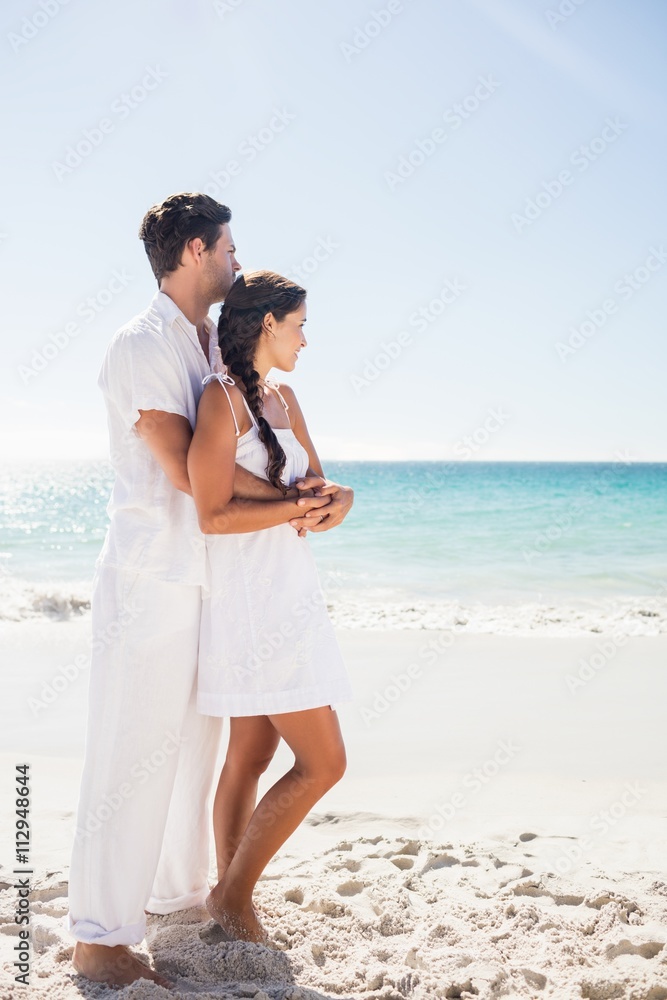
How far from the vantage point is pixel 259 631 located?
2.60 meters

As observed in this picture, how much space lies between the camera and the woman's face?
107 inches

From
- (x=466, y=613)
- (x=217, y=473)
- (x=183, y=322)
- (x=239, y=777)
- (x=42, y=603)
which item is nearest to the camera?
(x=217, y=473)

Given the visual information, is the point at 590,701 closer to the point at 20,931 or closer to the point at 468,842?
the point at 468,842

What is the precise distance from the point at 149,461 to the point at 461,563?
534 inches

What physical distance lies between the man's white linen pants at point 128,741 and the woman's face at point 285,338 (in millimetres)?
857

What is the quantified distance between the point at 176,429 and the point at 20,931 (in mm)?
1904

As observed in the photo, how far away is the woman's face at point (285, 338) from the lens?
2.72 m

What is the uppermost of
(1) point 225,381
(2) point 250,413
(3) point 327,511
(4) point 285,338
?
(4) point 285,338

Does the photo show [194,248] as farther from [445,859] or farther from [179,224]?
[445,859]

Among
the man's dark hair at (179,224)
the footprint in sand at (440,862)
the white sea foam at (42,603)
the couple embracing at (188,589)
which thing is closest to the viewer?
the couple embracing at (188,589)

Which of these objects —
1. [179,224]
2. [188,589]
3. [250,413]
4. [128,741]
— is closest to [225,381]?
[250,413]

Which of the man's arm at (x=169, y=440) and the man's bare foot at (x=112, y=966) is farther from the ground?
the man's arm at (x=169, y=440)

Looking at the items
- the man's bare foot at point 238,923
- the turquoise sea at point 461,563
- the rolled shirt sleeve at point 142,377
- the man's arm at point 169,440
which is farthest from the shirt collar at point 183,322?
the turquoise sea at point 461,563

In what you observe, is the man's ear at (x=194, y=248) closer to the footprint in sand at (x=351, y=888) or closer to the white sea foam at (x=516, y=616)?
the footprint in sand at (x=351, y=888)
